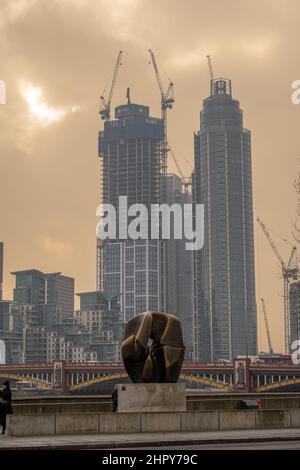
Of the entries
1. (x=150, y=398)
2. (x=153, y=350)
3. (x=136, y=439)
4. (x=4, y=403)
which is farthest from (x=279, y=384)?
(x=136, y=439)

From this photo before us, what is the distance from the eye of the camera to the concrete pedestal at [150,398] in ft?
131

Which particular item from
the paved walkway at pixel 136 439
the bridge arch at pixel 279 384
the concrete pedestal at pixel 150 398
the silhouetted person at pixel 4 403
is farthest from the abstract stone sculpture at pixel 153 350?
the bridge arch at pixel 279 384

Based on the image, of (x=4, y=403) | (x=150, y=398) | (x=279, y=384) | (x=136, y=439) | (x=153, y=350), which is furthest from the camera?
(x=279, y=384)

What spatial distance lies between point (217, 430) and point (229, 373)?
6402 inches

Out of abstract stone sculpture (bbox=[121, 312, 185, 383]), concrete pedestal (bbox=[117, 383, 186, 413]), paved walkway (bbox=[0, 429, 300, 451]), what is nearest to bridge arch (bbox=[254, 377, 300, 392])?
abstract stone sculpture (bbox=[121, 312, 185, 383])

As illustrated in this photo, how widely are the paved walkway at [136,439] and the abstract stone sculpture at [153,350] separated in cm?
644

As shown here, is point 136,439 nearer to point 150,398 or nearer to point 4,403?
point 150,398

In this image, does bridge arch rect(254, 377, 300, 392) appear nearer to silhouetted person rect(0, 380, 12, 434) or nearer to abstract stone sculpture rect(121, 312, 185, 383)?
abstract stone sculpture rect(121, 312, 185, 383)

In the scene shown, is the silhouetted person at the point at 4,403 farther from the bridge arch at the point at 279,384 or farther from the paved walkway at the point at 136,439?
the bridge arch at the point at 279,384

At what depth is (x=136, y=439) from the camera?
33.2 meters

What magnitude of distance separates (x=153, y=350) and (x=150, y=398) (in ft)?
12.1

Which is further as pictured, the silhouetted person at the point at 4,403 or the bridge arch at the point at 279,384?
the bridge arch at the point at 279,384

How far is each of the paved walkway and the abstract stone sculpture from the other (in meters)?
6.44

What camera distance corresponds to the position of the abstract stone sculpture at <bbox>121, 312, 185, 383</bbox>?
42.5 m
